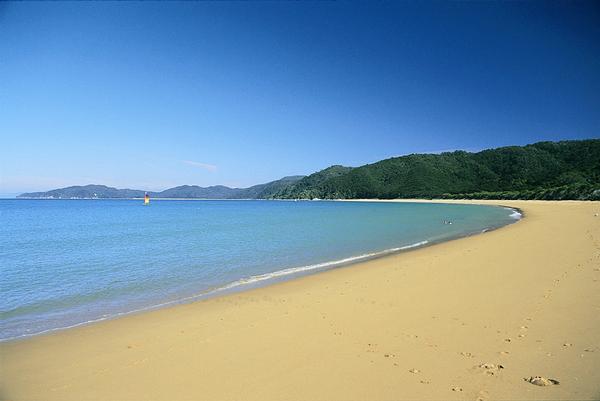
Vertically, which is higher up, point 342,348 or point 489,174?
point 489,174

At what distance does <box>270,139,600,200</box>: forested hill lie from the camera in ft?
336

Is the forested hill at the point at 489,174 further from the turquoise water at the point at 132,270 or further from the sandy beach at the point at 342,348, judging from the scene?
the sandy beach at the point at 342,348

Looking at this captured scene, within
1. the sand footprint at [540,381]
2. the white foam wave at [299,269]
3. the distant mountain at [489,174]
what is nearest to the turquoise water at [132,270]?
the white foam wave at [299,269]

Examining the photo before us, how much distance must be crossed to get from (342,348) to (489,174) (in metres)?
166

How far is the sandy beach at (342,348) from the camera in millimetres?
3922

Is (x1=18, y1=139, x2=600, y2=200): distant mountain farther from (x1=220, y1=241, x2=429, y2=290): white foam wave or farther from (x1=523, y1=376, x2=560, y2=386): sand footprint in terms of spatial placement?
(x1=523, y1=376, x2=560, y2=386): sand footprint

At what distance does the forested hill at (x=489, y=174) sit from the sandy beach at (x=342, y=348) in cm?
8064

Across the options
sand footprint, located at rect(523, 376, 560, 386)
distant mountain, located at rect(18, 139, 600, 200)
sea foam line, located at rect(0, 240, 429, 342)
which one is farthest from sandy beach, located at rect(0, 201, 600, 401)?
distant mountain, located at rect(18, 139, 600, 200)

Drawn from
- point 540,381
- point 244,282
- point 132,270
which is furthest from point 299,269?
point 540,381

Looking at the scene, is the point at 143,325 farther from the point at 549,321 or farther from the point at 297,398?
the point at 549,321

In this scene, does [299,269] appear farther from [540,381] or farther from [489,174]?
[489,174]

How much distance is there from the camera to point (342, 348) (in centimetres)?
503

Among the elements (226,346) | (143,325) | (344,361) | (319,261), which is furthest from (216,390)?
(319,261)

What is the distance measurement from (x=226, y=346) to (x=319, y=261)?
9178 mm
